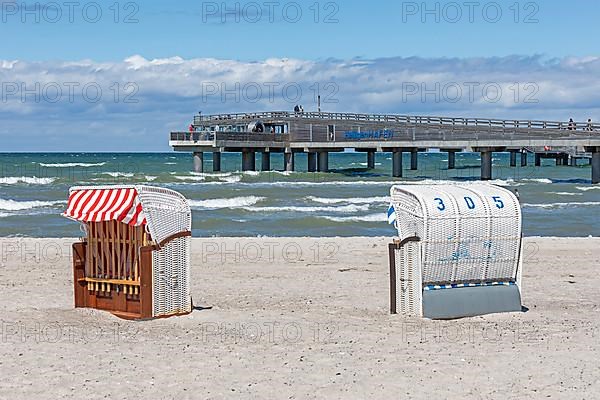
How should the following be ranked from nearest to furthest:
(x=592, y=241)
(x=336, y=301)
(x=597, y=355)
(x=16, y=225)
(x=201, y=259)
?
(x=597, y=355), (x=336, y=301), (x=201, y=259), (x=592, y=241), (x=16, y=225)

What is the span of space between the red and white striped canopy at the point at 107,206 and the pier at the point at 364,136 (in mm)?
35084

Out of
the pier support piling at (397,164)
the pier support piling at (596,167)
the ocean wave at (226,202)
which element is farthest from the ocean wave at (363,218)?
the pier support piling at (397,164)

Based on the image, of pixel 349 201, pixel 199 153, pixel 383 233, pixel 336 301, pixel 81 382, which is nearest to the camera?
pixel 81 382

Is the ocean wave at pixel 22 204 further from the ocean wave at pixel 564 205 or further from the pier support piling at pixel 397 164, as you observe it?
the pier support piling at pixel 397 164

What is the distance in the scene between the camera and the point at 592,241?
19.8m

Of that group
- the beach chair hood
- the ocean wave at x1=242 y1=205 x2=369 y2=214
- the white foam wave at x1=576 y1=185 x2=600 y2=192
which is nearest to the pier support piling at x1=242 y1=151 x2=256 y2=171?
the white foam wave at x1=576 y1=185 x2=600 y2=192

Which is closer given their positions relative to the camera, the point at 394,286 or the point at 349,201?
the point at 394,286

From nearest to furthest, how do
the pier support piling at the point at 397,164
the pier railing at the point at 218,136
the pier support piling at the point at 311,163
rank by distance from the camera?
the pier railing at the point at 218,136
the pier support piling at the point at 397,164
the pier support piling at the point at 311,163

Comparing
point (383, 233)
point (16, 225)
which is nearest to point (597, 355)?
point (383, 233)

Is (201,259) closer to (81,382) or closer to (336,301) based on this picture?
(336,301)

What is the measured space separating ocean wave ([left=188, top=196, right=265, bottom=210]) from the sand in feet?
60.7

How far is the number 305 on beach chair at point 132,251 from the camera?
9547 millimetres

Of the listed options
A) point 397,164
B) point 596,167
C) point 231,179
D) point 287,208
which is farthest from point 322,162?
point 287,208

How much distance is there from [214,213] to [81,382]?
2142 centimetres
